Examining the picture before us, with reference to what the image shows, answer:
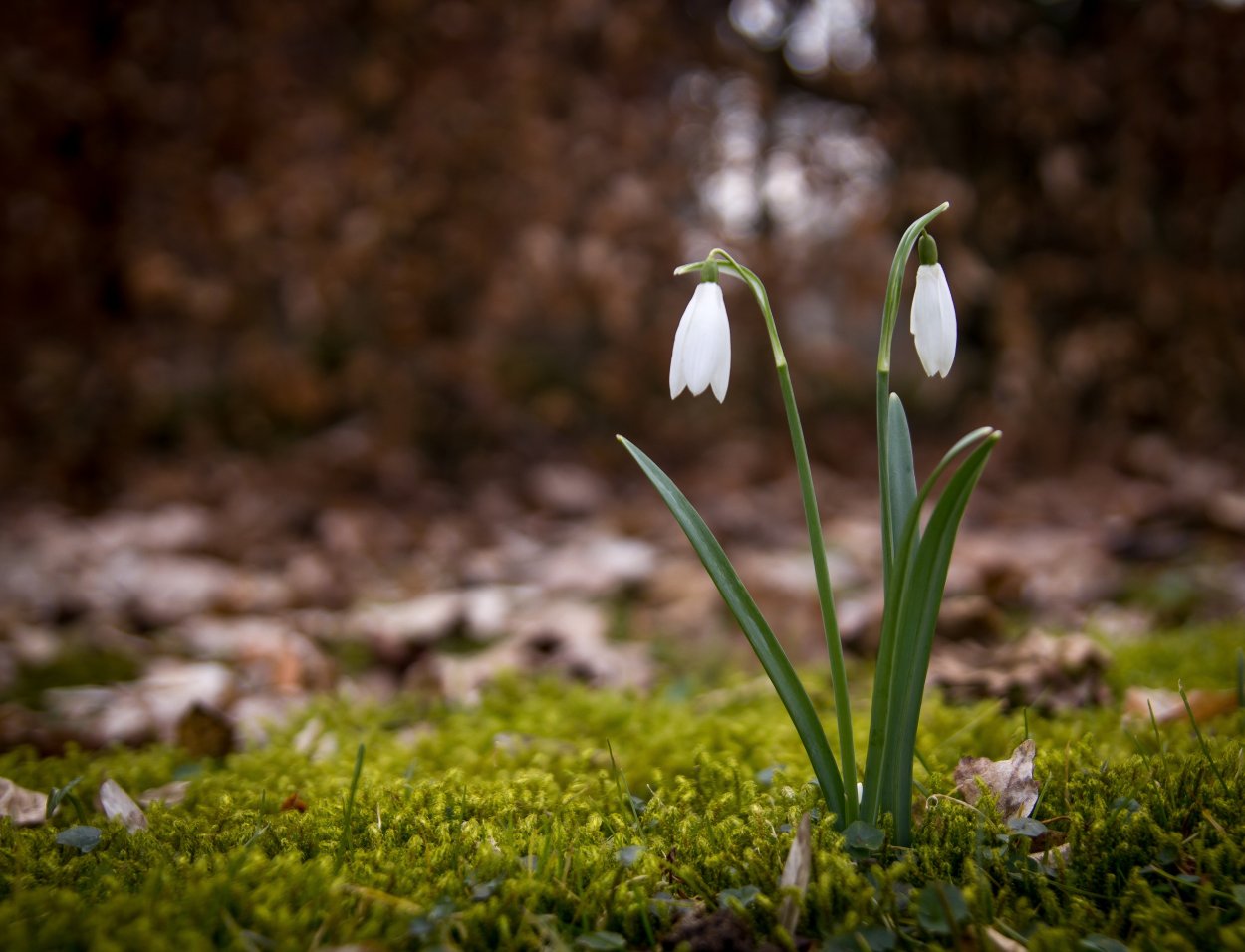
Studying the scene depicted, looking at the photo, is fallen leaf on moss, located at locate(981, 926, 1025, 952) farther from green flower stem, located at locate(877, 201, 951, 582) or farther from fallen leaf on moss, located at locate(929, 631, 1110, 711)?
fallen leaf on moss, located at locate(929, 631, 1110, 711)

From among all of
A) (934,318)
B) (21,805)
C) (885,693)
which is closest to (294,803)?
(21,805)

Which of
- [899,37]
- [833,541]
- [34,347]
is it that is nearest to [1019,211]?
[899,37]

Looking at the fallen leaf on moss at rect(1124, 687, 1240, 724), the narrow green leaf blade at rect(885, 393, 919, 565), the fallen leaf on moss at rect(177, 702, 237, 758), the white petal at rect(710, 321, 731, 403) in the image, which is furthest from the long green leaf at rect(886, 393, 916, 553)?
the fallen leaf on moss at rect(177, 702, 237, 758)

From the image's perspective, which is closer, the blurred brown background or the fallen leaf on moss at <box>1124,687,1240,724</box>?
the fallen leaf on moss at <box>1124,687,1240,724</box>

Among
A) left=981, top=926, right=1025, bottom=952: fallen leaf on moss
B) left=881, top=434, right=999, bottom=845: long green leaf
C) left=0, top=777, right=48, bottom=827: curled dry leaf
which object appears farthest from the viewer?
left=0, top=777, right=48, bottom=827: curled dry leaf

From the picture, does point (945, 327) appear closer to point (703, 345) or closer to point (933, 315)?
point (933, 315)

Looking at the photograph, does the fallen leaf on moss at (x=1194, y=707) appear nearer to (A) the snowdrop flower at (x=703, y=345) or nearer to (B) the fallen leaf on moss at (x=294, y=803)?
(A) the snowdrop flower at (x=703, y=345)

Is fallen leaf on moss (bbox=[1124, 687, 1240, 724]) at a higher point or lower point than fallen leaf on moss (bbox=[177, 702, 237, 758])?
lower
